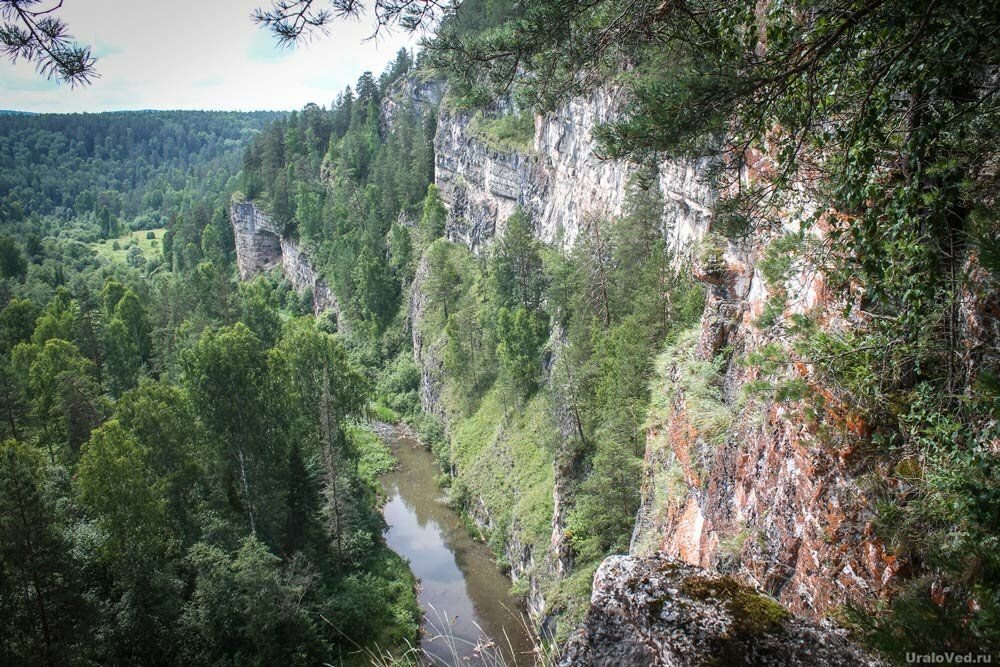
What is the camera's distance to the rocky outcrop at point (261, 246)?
6975 cm

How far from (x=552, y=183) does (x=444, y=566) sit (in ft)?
75.6

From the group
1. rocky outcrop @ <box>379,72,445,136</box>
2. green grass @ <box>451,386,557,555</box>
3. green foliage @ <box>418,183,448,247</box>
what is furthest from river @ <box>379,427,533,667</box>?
rocky outcrop @ <box>379,72,445,136</box>

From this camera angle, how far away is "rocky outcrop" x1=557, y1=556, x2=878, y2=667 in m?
3.47

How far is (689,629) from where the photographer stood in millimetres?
3631

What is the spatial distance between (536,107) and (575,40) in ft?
3.95

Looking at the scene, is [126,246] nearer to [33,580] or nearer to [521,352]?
[521,352]

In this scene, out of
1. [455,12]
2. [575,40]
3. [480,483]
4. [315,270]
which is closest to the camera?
[455,12]

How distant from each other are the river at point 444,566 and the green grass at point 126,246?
8573 cm

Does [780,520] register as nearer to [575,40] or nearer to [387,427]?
[575,40]

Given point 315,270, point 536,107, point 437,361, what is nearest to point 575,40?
point 536,107

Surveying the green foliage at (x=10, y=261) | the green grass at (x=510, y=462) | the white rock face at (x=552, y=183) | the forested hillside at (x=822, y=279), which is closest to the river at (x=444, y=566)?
the green grass at (x=510, y=462)

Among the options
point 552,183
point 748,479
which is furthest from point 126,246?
point 748,479

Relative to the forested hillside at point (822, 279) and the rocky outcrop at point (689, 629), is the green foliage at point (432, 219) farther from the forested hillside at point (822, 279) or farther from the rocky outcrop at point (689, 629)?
the rocky outcrop at point (689, 629)

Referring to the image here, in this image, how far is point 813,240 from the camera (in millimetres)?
6367
